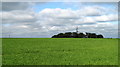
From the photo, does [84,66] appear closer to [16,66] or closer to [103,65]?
[103,65]

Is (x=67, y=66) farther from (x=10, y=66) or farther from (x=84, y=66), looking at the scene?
(x=10, y=66)

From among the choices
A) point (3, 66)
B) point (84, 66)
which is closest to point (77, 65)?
point (84, 66)

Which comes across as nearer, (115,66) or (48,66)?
(48,66)

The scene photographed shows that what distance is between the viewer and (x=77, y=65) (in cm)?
1447

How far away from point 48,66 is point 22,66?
204 cm

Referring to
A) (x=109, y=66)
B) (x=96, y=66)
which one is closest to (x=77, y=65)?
(x=96, y=66)

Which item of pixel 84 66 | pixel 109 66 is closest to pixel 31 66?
pixel 84 66

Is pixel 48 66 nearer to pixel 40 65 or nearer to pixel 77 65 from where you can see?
pixel 40 65

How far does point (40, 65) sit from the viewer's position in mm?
14273

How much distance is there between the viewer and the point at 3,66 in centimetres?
1446

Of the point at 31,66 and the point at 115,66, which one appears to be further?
the point at 115,66

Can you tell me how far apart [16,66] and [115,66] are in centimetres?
817

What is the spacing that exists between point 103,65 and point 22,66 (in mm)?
6619

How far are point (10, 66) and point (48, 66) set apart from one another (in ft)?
9.87
